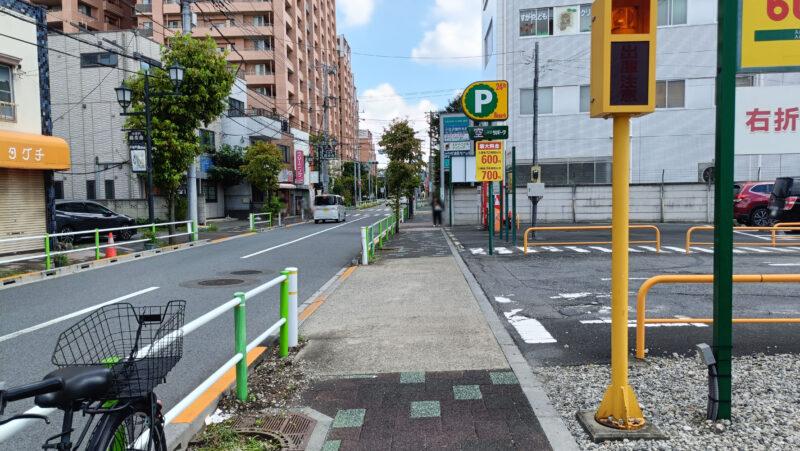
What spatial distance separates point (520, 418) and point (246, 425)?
2.03 meters

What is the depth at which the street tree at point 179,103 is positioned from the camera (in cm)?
2017

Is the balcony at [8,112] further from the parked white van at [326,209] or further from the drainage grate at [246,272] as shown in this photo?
the parked white van at [326,209]

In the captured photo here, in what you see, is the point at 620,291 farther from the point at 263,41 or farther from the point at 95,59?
the point at 263,41

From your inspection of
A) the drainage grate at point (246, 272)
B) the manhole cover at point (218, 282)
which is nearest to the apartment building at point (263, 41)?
the drainage grate at point (246, 272)

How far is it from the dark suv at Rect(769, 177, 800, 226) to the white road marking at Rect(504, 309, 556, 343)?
16774mm

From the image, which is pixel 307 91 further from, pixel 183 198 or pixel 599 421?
pixel 599 421

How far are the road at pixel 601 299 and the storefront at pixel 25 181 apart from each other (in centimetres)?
1308

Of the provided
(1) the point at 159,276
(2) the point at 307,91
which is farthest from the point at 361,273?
(2) the point at 307,91

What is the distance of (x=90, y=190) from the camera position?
31641 millimetres

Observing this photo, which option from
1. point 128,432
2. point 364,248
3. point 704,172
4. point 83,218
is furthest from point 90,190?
point 704,172

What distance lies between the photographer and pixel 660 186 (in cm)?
2831

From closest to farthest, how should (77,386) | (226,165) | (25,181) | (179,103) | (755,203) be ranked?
(77,386)
(25,181)
(179,103)
(755,203)
(226,165)

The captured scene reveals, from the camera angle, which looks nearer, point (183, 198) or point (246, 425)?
point (246, 425)

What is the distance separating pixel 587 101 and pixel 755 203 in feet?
38.6
